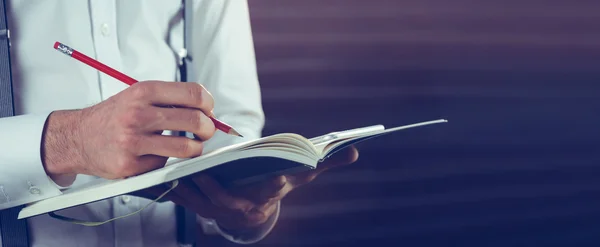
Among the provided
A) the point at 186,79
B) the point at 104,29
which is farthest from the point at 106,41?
the point at 186,79

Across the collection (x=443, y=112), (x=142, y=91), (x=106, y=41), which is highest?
(x=443, y=112)

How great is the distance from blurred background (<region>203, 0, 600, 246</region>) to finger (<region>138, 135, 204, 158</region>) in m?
1.21

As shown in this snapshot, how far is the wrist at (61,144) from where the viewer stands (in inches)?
31.4

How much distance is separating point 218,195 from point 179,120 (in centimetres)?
15

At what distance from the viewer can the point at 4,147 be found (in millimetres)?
831

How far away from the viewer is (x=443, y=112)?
7.16 ft

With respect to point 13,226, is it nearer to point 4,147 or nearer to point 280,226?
point 4,147

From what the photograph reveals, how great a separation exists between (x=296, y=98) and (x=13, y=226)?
3.77ft

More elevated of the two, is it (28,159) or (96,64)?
(96,64)

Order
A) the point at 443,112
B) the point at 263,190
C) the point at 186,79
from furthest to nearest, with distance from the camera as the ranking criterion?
the point at 443,112, the point at 186,79, the point at 263,190

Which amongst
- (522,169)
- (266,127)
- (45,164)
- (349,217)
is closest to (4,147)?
(45,164)

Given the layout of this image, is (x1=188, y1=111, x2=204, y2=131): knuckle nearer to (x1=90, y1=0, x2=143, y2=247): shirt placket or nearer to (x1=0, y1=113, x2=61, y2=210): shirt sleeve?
(x1=0, y1=113, x2=61, y2=210): shirt sleeve

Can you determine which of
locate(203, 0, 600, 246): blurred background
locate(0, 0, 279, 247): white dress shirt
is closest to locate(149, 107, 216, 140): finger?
locate(0, 0, 279, 247): white dress shirt

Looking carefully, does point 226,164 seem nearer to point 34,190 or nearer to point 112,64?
point 34,190
